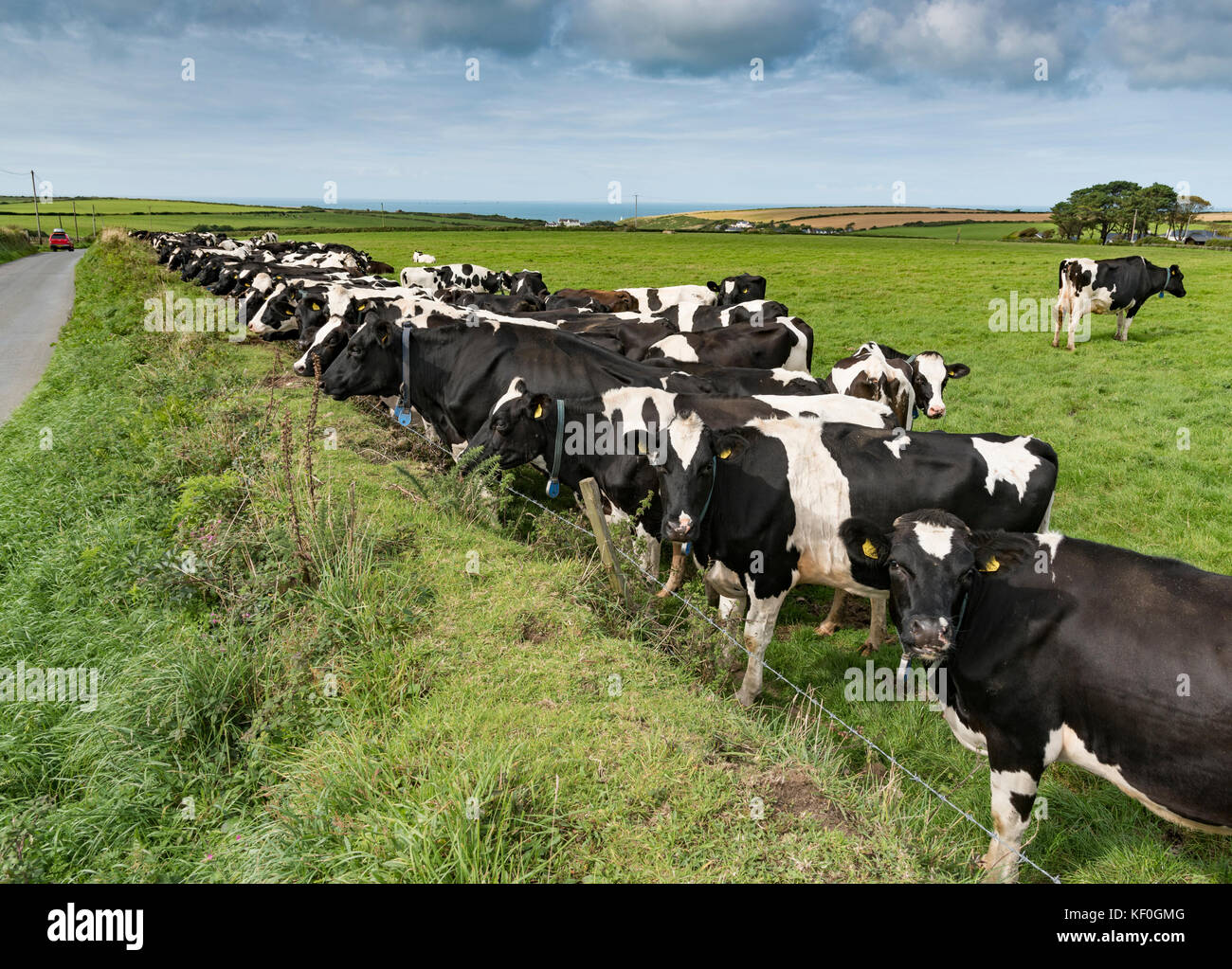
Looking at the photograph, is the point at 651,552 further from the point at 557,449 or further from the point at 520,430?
the point at 520,430

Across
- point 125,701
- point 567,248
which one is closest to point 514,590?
point 125,701

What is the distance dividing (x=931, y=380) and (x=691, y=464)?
6.78m

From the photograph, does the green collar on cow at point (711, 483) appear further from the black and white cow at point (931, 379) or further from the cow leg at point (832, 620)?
the black and white cow at point (931, 379)

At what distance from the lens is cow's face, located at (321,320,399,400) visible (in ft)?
32.4

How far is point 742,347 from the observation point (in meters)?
12.0

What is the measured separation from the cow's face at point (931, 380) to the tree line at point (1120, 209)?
85.2 meters

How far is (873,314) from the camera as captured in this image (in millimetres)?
24844

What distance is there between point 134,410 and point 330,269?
16.7m

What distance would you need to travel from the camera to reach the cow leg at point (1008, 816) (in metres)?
4.09

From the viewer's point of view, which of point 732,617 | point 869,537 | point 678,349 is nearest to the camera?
point 869,537

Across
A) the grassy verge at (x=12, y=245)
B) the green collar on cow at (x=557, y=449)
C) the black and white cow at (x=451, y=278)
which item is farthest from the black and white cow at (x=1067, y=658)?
the grassy verge at (x=12, y=245)

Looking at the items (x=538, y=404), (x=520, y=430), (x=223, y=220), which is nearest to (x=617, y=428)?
(x=538, y=404)

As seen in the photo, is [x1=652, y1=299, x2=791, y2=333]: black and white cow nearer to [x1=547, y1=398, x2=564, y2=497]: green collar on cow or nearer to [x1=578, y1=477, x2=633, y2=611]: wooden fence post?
[x1=547, y1=398, x2=564, y2=497]: green collar on cow

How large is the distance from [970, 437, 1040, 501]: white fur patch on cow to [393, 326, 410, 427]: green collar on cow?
669cm
